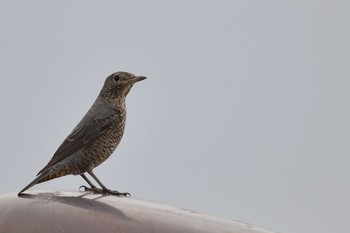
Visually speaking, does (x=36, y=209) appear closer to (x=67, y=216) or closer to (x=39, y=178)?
(x=67, y=216)

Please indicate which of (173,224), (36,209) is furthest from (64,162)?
(173,224)

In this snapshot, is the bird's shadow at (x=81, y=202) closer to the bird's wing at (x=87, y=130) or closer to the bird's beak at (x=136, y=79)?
the bird's wing at (x=87, y=130)

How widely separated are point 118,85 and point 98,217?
2.94m

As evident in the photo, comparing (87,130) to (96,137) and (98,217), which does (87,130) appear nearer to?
(96,137)

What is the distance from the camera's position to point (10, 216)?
505 cm

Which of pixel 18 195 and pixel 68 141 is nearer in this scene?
pixel 18 195

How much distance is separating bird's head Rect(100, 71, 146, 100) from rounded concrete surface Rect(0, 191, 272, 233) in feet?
7.42

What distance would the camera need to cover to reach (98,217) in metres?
4.94

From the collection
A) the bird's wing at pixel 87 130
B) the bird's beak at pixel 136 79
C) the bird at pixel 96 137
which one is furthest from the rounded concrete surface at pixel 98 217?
the bird's beak at pixel 136 79

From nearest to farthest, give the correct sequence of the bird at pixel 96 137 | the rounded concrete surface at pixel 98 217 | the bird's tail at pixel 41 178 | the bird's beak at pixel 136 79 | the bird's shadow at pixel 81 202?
the rounded concrete surface at pixel 98 217 < the bird's shadow at pixel 81 202 < the bird's tail at pixel 41 178 < the bird at pixel 96 137 < the bird's beak at pixel 136 79

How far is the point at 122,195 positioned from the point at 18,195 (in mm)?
993

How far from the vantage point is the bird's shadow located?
509 cm

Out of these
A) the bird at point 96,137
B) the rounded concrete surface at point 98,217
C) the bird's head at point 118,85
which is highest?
the bird's head at point 118,85

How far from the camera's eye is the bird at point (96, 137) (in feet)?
22.3
